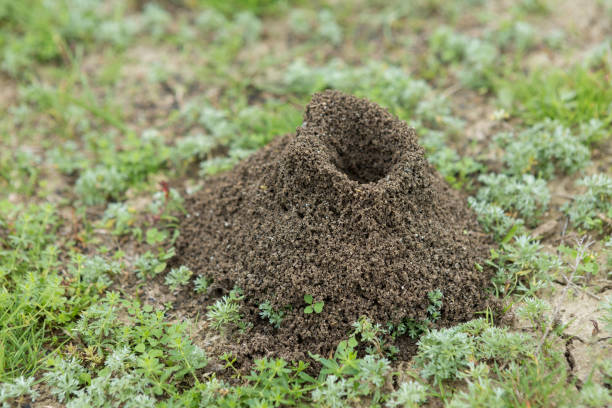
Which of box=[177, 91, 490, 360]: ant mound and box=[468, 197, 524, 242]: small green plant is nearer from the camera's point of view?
box=[177, 91, 490, 360]: ant mound

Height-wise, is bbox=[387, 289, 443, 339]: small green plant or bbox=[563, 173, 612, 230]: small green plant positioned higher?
bbox=[563, 173, 612, 230]: small green plant

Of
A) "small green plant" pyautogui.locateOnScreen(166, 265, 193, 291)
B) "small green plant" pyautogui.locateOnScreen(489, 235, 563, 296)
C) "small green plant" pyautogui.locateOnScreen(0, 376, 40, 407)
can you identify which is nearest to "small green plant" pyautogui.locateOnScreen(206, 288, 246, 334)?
"small green plant" pyautogui.locateOnScreen(166, 265, 193, 291)

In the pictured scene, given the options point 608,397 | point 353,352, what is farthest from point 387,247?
point 608,397

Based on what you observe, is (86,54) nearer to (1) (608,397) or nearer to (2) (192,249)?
(2) (192,249)

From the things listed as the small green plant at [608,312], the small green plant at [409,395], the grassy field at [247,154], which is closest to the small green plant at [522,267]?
the grassy field at [247,154]

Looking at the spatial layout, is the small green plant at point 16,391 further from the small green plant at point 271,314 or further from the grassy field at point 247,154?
the small green plant at point 271,314

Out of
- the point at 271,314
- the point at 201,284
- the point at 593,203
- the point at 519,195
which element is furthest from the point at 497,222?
the point at 201,284

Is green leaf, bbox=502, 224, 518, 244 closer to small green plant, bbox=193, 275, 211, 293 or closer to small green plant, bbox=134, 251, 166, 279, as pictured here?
small green plant, bbox=193, 275, 211, 293

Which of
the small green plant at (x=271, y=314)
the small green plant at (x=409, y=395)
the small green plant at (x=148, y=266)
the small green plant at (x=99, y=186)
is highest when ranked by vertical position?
the small green plant at (x=99, y=186)
